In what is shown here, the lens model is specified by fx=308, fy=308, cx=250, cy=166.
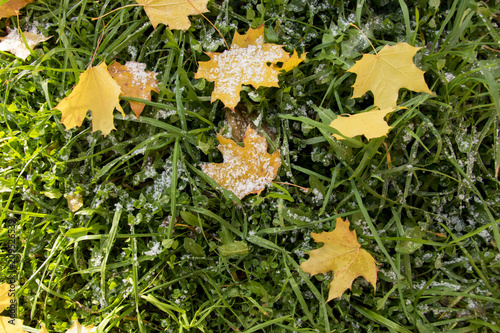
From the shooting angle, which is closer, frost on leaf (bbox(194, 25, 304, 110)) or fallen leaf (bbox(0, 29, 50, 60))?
frost on leaf (bbox(194, 25, 304, 110))

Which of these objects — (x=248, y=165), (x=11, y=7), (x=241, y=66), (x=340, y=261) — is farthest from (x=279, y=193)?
(x=11, y=7)

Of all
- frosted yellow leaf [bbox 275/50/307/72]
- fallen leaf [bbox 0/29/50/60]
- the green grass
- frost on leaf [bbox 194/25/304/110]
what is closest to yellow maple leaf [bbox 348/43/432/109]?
the green grass

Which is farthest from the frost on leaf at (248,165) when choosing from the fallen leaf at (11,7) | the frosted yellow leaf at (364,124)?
the fallen leaf at (11,7)

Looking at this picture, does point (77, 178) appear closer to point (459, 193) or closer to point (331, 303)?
point (331, 303)

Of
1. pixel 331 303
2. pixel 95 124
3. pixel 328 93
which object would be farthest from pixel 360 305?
pixel 95 124

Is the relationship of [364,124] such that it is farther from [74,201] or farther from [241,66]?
[74,201]

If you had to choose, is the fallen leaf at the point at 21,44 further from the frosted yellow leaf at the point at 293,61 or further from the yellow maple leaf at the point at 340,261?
the yellow maple leaf at the point at 340,261

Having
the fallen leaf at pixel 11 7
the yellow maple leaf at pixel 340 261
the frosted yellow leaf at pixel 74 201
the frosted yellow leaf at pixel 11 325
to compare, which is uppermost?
the fallen leaf at pixel 11 7

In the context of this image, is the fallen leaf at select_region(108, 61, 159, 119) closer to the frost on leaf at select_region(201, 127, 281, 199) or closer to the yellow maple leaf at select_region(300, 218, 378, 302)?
the frost on leaf at select_region(201, 127, 281, 199)
